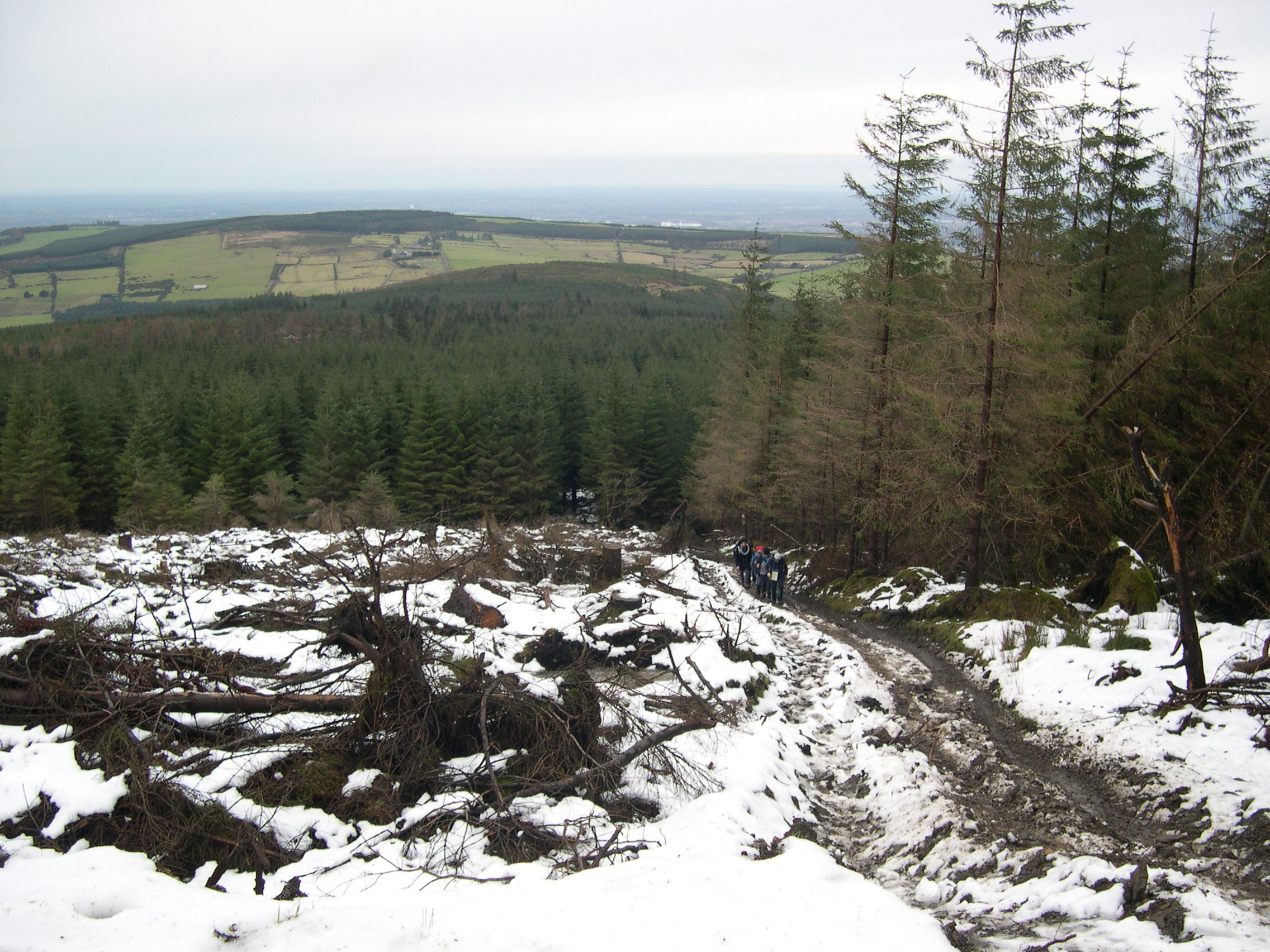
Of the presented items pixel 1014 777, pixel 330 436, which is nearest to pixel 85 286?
pixel 330 436

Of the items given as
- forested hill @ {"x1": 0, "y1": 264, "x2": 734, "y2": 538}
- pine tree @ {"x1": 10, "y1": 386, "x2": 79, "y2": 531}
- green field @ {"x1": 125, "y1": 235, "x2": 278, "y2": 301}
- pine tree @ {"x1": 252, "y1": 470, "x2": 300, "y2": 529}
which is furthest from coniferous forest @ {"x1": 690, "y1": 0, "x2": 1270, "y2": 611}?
green field @ {"x1": 125, "y1": 235, "x2": 278, "y2": 301}

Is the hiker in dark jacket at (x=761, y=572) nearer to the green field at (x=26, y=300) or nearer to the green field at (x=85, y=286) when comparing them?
the green field at (x=26, y=300)

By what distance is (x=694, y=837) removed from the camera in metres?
5.30

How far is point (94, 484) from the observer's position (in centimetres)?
4244

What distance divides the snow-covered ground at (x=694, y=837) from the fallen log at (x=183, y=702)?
0.15m

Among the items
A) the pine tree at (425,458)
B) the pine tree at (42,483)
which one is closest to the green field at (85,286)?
the pine tree at (42,483)

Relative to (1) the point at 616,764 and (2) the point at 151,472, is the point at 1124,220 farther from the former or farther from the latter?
(2) the point at 151,472

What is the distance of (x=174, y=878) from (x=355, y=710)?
1787 millimetres

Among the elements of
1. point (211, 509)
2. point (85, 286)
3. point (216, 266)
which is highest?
point (216, 266)

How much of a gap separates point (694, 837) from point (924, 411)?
11.7m

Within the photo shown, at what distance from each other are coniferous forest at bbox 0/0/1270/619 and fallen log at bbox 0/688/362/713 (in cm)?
537

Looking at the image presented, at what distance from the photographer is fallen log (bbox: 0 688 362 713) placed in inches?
222

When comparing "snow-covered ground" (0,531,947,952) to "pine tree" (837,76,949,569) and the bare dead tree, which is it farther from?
"pine tree" (837,76,949,569)

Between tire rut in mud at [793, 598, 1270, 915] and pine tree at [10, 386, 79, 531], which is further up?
tire rut in mud at [793, 598, 1270, 915]
